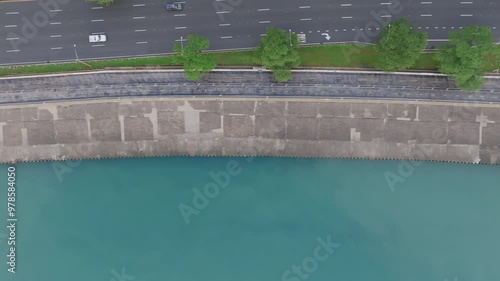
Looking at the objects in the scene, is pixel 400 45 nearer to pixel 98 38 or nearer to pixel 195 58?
pixel 195 58

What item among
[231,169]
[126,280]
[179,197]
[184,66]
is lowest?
[126,280]

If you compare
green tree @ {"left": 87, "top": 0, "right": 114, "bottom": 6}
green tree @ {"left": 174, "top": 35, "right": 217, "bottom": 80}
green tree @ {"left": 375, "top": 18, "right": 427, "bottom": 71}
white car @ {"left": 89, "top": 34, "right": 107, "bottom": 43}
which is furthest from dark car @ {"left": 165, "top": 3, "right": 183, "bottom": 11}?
green tree @ {"left": 375, "top": 18, "right": 427, "bottom": 71}

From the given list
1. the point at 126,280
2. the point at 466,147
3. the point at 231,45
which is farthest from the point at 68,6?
the point at 466,147

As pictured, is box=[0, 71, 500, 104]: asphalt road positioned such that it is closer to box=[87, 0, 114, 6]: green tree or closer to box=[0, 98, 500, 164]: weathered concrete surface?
box=[0, 98, 500, 164]: weathered concrete surface

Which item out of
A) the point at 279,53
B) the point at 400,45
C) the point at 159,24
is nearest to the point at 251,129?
the point at 279,53

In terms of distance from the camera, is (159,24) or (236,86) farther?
(236,86)

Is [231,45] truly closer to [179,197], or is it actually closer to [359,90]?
[359,90]
